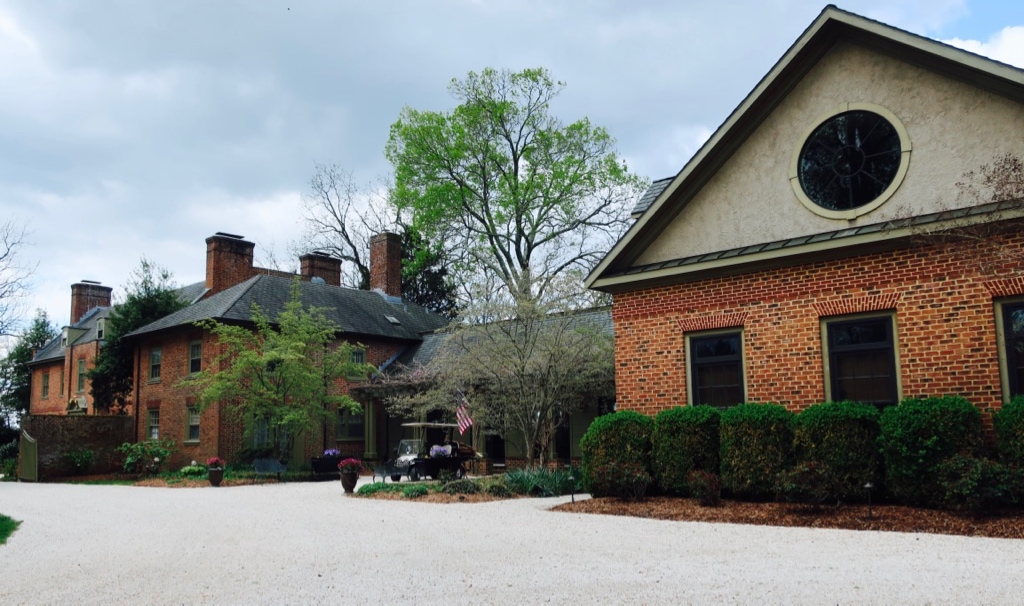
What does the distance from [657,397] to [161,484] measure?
16.4 meters

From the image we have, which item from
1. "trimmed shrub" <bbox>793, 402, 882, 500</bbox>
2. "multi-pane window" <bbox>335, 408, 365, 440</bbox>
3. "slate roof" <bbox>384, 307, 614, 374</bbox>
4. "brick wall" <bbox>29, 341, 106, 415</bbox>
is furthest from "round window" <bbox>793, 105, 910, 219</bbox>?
"brick wall" <bbox>29, 341, 106, 415</bbox>

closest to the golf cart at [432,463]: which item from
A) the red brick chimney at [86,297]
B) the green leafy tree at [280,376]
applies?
the green leafy tree at [280,376]

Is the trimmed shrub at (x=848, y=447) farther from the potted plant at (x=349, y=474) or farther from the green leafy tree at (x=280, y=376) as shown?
the green leafy tree at (x=280, y=376)

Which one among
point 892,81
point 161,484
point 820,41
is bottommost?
point 161,484

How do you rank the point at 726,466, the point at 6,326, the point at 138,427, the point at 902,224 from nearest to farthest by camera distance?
the point at 902,224, the point at 726,466, the point at 6,326, the point at 138,427

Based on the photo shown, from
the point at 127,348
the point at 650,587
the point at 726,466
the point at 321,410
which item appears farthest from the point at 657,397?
the point at 127,348

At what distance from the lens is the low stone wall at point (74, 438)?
2798cm

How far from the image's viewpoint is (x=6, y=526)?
13773mm

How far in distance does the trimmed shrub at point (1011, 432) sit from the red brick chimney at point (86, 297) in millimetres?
45695

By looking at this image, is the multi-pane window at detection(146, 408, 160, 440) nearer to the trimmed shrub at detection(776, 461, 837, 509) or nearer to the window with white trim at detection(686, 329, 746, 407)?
the window with white trim at detection(686, 329, 746, 407)

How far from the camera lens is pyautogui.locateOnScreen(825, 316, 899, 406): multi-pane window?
489 inches

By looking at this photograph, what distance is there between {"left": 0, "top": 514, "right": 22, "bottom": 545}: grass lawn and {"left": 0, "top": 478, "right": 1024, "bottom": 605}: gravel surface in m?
0.21

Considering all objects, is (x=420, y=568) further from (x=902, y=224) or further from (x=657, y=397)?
(x=902, y=224)

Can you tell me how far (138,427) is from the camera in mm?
31266
